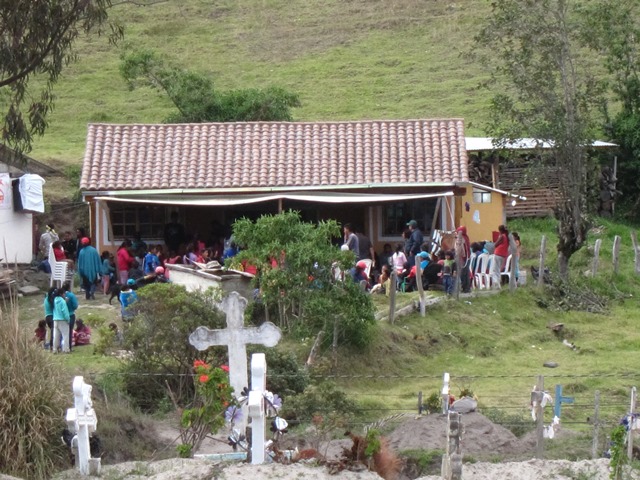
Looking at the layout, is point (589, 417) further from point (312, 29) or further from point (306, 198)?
point (312, 29)

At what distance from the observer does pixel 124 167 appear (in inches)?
1125

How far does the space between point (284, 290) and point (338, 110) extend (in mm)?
22551

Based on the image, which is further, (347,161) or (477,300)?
(347,161)

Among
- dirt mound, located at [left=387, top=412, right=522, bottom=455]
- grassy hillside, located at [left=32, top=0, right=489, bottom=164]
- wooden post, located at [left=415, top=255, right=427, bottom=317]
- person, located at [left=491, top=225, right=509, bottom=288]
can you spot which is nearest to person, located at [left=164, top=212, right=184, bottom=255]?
person, located at [left=491, top=225, right=509, bottom=288]

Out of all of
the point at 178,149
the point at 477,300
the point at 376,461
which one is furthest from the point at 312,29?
the point at 376,461

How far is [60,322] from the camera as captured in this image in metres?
19.9

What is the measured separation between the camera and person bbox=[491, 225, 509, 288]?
2564cm

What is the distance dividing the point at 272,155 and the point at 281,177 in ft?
3.20

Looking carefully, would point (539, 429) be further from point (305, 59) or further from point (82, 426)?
point (305, 59)

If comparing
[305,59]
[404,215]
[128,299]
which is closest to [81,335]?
[128,299]

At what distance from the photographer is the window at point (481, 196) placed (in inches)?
1185

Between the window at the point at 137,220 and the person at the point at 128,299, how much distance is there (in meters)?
4.60

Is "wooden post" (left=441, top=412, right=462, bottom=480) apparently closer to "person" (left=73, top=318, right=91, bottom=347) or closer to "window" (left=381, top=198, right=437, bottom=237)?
"person" (left=73, top=318, right=91, bottom=347)

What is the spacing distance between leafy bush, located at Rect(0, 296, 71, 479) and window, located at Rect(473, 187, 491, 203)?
55.7 feet
